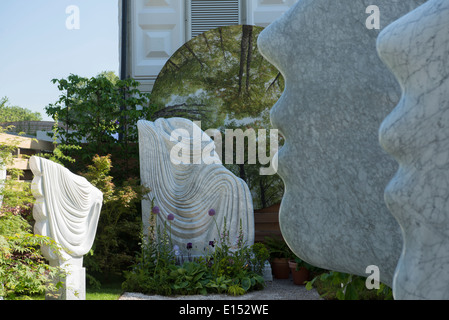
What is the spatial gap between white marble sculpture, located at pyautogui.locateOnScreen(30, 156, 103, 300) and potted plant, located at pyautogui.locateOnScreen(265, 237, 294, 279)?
120 inches

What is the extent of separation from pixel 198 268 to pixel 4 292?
2675 millimetres

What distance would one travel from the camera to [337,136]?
5.87ft

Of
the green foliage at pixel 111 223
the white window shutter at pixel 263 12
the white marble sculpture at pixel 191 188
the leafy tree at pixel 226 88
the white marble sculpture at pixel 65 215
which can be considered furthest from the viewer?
the white window shutter at pixel 263 12

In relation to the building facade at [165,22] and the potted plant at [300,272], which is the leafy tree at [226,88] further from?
the potted plant at [300,272]

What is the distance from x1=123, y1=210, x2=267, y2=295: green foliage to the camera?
18.1ft

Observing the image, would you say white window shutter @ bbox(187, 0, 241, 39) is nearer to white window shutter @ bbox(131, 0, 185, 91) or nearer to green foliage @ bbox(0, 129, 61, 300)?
→ white window shutter @ bbox(131, 0, 185, 91)

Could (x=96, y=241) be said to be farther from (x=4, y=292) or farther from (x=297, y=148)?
(x=297, y=148)

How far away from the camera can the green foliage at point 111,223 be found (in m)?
5.97

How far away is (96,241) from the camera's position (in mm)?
6020

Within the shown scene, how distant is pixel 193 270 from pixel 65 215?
199 centimetres

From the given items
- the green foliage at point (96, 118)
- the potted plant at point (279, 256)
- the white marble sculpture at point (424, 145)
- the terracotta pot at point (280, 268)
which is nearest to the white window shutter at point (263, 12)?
the green foliage at point (96, 118)

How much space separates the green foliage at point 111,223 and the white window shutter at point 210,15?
3815 mm

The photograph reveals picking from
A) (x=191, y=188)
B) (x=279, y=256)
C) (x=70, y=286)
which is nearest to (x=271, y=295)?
(x=279, y=256)
